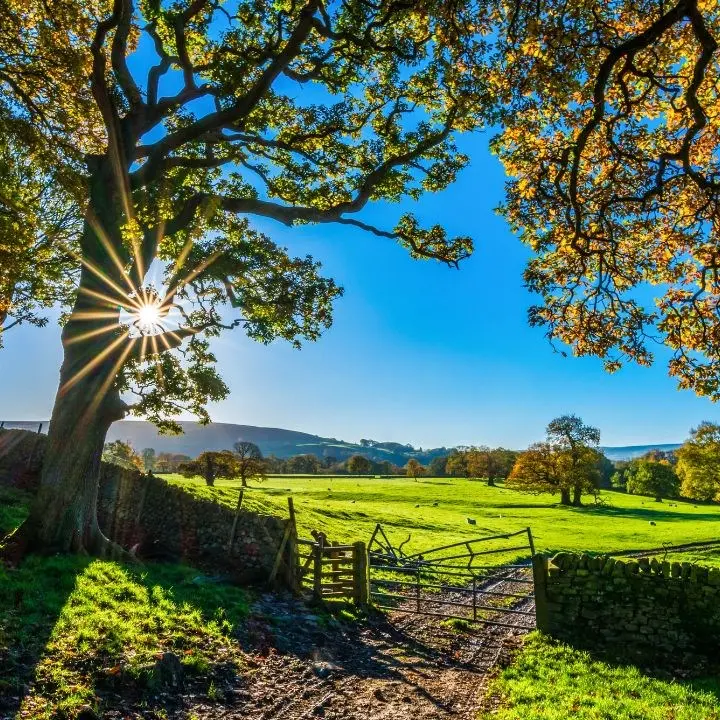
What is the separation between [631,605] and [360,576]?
307 inches

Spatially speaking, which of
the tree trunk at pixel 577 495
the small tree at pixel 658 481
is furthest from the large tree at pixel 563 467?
the small tree at pixel 658 481

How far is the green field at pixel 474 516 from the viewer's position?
34438 millimetres

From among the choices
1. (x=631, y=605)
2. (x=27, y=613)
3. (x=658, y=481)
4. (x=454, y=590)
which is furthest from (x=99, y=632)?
(x=658, y=481)

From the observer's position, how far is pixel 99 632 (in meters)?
9.29

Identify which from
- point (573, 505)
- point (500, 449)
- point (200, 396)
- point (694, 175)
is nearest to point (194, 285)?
point (200, 396)

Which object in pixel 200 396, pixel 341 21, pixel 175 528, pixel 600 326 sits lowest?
pixel 175 528

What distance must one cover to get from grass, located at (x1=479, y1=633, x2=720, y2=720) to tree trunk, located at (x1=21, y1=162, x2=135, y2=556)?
38.0 feet

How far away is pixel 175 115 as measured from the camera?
17047 millimetres

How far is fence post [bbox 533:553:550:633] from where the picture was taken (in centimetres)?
1349

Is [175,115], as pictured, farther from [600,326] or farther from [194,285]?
[600,326]

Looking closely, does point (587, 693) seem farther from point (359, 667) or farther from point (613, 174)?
point (613, 174)

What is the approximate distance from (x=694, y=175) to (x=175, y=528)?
19.4m

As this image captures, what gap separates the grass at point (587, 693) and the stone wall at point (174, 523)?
7.74 metres

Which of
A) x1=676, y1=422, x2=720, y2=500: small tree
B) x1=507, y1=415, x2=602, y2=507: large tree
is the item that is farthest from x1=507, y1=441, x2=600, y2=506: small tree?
x1=676, y1=422, x2=720, y2=500: small tree
